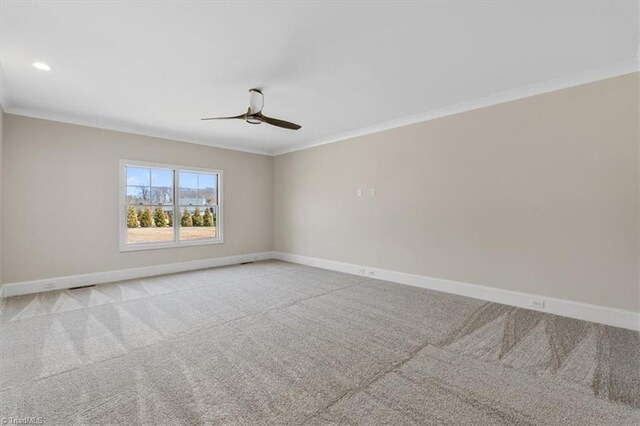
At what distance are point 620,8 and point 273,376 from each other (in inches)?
151

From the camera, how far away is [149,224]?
567 cm

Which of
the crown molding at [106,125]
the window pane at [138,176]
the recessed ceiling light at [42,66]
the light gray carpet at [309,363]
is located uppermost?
Answer: the recessed ceiling light at [42,66]

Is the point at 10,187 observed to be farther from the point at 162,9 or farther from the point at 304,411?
the point at 304,411

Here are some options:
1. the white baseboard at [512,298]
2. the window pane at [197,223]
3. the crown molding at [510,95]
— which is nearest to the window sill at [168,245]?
the window pane at [197,223]

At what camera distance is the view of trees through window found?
18.0 feet

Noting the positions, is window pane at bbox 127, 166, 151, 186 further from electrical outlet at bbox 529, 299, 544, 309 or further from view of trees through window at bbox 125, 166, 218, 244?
electrical outlet at bbox 529, 299, 544, 309

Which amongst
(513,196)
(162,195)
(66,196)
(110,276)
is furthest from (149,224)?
(513,196)

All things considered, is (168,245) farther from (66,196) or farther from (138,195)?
(66,196)

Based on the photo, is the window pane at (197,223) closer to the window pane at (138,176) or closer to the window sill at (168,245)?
the window sill at (168,245)

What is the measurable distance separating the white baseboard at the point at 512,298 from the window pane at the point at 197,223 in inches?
116

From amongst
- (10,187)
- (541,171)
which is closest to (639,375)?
(541,171)

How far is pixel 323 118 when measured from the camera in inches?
193

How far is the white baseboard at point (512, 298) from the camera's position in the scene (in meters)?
3.15

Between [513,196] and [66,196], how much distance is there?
6698 millimetres
